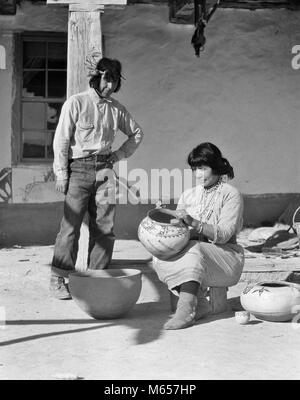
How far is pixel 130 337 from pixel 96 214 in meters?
1.54

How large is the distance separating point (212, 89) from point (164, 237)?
4.34 meters

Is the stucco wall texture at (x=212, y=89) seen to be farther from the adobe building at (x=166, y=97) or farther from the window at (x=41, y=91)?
the window at (x=41, y=91)

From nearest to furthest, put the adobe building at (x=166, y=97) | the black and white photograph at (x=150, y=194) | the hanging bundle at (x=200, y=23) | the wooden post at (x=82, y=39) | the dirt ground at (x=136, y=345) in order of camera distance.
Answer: the dirt ground at (x=136, y=345) → the black and white photograph at (x=150, y=194) → the wooden post at (x=82, y=39) → the hanging bundle at (x=200, y=23) → the adobe building at (x=166, y=97)

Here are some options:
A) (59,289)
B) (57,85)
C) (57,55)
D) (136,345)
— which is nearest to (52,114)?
(57,85)

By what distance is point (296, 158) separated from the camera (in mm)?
9500

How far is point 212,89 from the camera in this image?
30.2ft

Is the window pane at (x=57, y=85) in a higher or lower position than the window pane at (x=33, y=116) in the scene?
higher

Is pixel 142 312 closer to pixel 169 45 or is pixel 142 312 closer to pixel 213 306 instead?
pixel 213 306

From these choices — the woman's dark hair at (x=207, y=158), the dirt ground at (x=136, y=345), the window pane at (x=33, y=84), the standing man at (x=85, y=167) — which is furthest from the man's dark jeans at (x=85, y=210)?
the window pane at (x=33, y=84)

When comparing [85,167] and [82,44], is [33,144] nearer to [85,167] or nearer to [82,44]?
[82,44]

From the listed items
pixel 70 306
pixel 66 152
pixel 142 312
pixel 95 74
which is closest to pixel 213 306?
pixel 142 312

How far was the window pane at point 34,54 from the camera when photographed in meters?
8.91

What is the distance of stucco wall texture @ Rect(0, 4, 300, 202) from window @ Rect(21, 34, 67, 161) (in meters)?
0.24

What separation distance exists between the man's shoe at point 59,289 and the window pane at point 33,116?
332 centimetres
